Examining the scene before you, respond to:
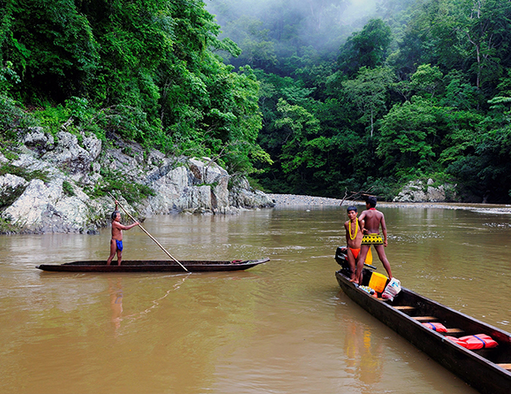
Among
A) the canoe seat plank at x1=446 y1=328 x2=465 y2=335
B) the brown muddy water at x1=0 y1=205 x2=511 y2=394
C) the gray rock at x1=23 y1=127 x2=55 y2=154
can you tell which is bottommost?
the brown muddy water at x1=0 y1=205 x2=511 y2=394

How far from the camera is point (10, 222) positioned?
1170cm

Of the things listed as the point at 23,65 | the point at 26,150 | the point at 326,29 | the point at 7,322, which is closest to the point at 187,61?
the point at 23,65

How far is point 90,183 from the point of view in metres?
15.2

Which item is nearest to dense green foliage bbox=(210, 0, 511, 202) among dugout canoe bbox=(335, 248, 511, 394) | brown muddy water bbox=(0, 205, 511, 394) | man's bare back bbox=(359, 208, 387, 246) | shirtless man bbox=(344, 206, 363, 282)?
brown muddy water bbox=(0, 205, 511, 394)

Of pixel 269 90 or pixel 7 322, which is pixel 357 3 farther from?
pixel 7 322

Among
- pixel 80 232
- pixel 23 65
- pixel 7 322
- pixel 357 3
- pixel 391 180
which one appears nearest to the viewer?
pixel 7 322

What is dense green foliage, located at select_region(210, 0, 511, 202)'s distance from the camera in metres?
36.5

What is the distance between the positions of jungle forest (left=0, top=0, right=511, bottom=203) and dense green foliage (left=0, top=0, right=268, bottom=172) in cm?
8

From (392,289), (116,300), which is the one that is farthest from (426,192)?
(116,300)

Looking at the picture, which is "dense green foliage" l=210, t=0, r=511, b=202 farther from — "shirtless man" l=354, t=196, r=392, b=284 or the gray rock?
the gray rock

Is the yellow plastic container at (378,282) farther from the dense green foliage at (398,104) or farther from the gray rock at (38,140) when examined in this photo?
the dense green foliage at (398,104)

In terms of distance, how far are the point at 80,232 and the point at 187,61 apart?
16340 millimetres

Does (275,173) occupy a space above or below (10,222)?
above

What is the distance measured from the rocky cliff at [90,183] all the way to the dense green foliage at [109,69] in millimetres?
888
